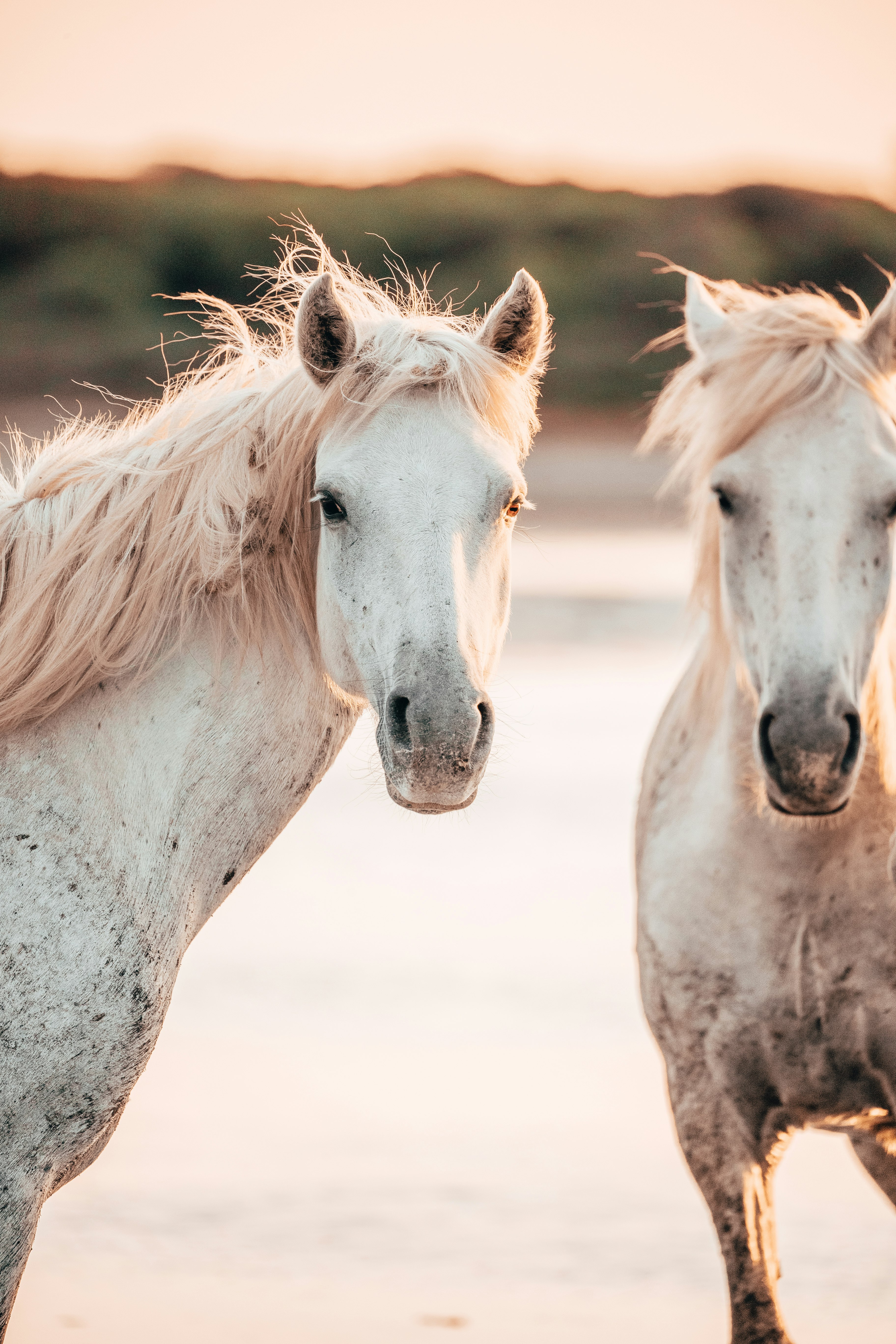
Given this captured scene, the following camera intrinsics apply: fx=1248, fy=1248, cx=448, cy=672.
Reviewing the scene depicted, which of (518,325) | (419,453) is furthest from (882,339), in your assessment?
(419,453)

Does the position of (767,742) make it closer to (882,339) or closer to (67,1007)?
(882,339)

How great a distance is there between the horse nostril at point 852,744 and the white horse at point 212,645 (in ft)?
2.08

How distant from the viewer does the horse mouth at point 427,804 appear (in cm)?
179

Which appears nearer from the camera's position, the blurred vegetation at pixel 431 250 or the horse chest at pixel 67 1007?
the horse chest at pixel 67 1007

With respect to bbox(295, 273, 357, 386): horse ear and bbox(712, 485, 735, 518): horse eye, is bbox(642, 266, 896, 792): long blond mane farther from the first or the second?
bbox(295, 273, 357, 386): horse ear

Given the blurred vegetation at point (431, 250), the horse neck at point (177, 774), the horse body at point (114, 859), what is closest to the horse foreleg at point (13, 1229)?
the horse body at point (114, 859)

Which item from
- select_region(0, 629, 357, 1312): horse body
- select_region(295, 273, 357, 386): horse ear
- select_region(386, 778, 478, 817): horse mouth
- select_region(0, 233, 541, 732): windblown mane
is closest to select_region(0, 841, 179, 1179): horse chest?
select_region(0, 629, 357, 1312): horse body

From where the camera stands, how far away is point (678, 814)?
9.06 feet

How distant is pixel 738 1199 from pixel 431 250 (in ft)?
123

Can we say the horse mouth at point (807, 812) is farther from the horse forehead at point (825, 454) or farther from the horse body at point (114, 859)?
the horse body at point (114, 859)

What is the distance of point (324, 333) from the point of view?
1.93 m

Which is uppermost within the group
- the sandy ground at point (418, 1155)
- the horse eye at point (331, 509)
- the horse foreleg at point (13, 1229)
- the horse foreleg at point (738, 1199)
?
the horse eye at point (331, 509)

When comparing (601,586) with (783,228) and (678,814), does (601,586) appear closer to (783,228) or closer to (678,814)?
(678,814)

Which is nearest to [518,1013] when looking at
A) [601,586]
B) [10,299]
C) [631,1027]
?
[631,1027]
